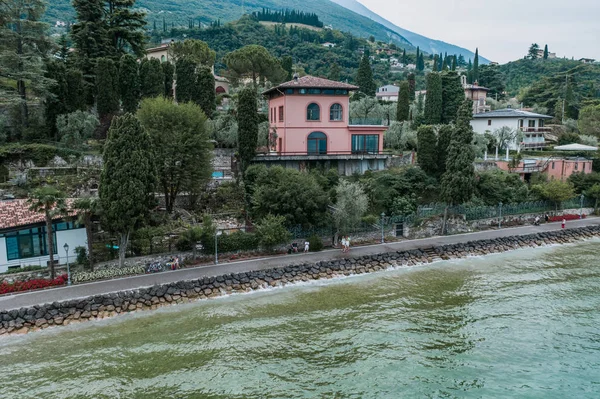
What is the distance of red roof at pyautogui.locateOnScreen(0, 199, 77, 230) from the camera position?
74.9 ft

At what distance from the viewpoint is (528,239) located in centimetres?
3334

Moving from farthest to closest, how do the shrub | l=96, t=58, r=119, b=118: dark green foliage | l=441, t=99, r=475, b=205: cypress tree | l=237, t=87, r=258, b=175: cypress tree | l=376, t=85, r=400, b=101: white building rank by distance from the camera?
l=376, t=85, r=400, b=101: white building → l=96, t=58, r=119, b=118: dark green foliage → l=237, t=87, r=258, b=175: cypress tree → l=441, t=99, r=475, b=205: cypress tree → the shrub

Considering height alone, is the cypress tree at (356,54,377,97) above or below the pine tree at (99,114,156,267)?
above

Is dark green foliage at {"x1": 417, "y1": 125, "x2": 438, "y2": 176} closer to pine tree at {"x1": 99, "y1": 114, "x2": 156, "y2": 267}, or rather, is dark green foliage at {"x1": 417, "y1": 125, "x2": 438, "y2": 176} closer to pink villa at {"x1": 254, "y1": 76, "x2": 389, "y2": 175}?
pink villa at {"x1": 254, "y1": 76, "x2": 389, "y2": 175}

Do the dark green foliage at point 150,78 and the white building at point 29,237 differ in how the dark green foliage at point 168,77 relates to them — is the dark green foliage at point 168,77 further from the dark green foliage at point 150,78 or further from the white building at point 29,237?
the white building at point 29,237

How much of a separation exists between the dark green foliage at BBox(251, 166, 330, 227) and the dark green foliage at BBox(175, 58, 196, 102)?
777 inches

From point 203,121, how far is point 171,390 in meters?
20.9

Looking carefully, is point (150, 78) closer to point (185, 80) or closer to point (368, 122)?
point (185, 80)

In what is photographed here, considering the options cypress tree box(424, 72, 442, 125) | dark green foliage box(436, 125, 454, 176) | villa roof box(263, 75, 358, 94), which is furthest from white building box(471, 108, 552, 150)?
villa roof box(263, 75, 358, 94)

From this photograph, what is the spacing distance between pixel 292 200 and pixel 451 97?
39.0 meters

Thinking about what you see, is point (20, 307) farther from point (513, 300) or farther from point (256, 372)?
point (513, 300)

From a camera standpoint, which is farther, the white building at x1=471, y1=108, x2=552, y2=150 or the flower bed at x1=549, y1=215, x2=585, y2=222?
the white building at x1=471, y1=108, x2=552, y2=150

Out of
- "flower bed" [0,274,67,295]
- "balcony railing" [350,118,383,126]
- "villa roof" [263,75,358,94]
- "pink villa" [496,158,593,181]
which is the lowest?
"flower bed" [0,274,67,295]

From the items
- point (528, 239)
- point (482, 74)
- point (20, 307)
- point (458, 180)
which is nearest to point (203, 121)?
point (20, 307)
